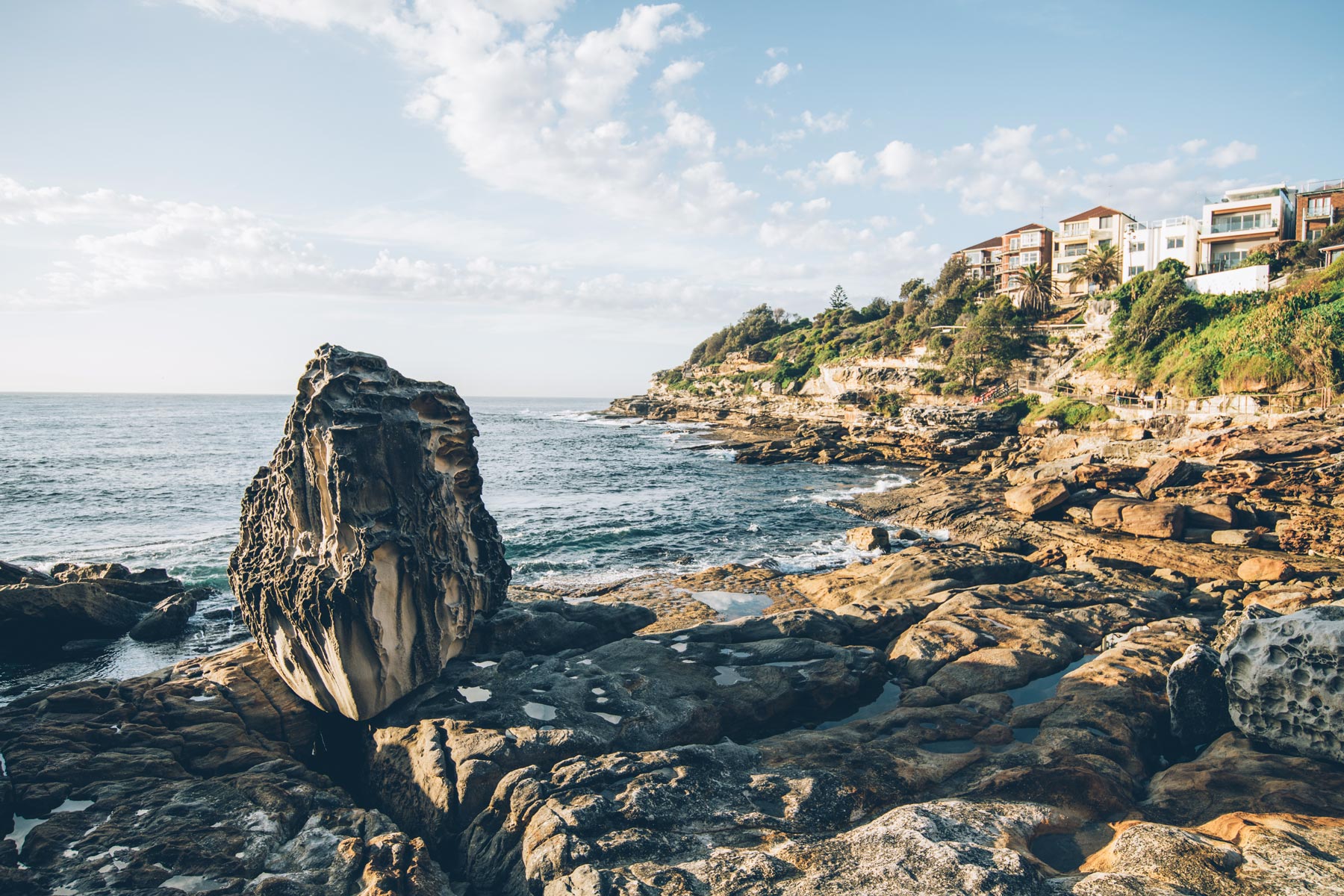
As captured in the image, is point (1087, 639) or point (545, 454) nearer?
point (1087, 639)

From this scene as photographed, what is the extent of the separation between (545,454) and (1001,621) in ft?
168

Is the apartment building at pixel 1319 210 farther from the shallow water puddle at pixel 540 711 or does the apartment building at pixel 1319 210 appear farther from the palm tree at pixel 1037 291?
the shallow water puddle at pixel 540 711

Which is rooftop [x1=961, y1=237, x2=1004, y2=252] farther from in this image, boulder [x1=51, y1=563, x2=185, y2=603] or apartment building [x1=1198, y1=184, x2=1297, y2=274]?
boulder [x1=51, y1=563, x2=185, y2=603]

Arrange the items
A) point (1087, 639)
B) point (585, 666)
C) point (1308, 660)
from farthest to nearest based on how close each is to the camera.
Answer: point (1087, 639), point (585, 666), point (1308, 660)

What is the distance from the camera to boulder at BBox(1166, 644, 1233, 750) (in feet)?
31.3

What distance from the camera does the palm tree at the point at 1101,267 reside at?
212 ft

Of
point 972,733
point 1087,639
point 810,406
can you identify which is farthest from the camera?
point 810,406

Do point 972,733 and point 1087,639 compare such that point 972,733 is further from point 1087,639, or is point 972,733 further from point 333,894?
point 333,894

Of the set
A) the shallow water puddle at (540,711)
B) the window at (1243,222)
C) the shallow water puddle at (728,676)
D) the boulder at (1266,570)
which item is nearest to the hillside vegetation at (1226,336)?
the window at (1243,222)

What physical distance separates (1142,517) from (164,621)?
29953 mm

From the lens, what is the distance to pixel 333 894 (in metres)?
6.50

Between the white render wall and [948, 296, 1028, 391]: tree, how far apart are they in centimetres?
1318

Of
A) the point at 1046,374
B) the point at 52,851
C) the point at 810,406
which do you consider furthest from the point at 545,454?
the point at 52,851

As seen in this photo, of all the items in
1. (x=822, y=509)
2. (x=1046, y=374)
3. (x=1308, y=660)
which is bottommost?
(x=822, y=509)
